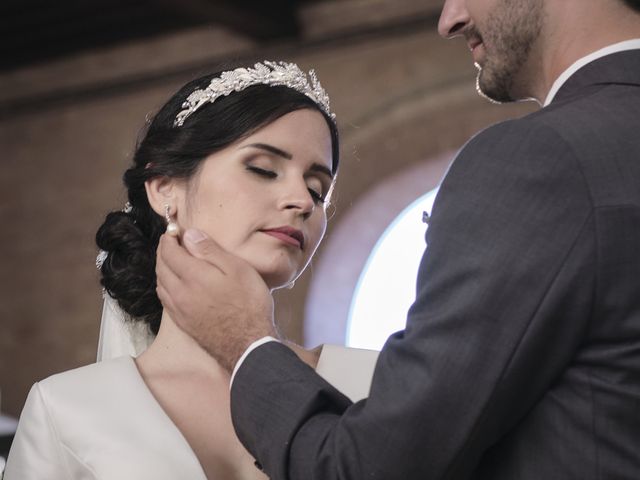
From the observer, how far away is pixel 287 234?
226 cm

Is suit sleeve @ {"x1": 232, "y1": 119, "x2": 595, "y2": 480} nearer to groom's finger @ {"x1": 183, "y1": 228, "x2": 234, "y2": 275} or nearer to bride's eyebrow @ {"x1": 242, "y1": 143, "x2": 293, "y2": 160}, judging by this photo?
groom's finger @ {"x1": 183, "y1": 228, "x2": 234, "y2": 275}

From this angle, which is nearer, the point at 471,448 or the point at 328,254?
the point at 471,448

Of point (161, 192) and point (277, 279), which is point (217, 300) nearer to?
point (277, 279)

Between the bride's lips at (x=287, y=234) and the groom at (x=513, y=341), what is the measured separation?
642 mm

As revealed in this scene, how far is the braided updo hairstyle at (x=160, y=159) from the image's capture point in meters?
2.38

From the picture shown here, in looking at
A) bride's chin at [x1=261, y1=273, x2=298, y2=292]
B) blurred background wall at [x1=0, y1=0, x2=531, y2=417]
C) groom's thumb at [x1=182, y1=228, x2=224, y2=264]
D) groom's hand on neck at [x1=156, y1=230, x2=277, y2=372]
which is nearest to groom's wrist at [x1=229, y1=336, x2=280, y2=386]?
groom's hand on neck at [x1=156, y1=230, x2=277, y2=372]

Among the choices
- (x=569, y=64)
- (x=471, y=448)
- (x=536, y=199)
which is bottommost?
(x=471, y=448)

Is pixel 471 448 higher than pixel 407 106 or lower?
lower

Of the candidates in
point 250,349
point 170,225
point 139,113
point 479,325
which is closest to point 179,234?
point 170,225

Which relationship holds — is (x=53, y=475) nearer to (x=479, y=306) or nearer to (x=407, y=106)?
(x=479, y=306)

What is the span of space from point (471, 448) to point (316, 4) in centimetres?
630

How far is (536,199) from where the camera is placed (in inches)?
60.1

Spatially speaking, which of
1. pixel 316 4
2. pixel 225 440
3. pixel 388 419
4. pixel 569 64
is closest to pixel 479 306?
pixel 388 419

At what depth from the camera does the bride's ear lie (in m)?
2.45
